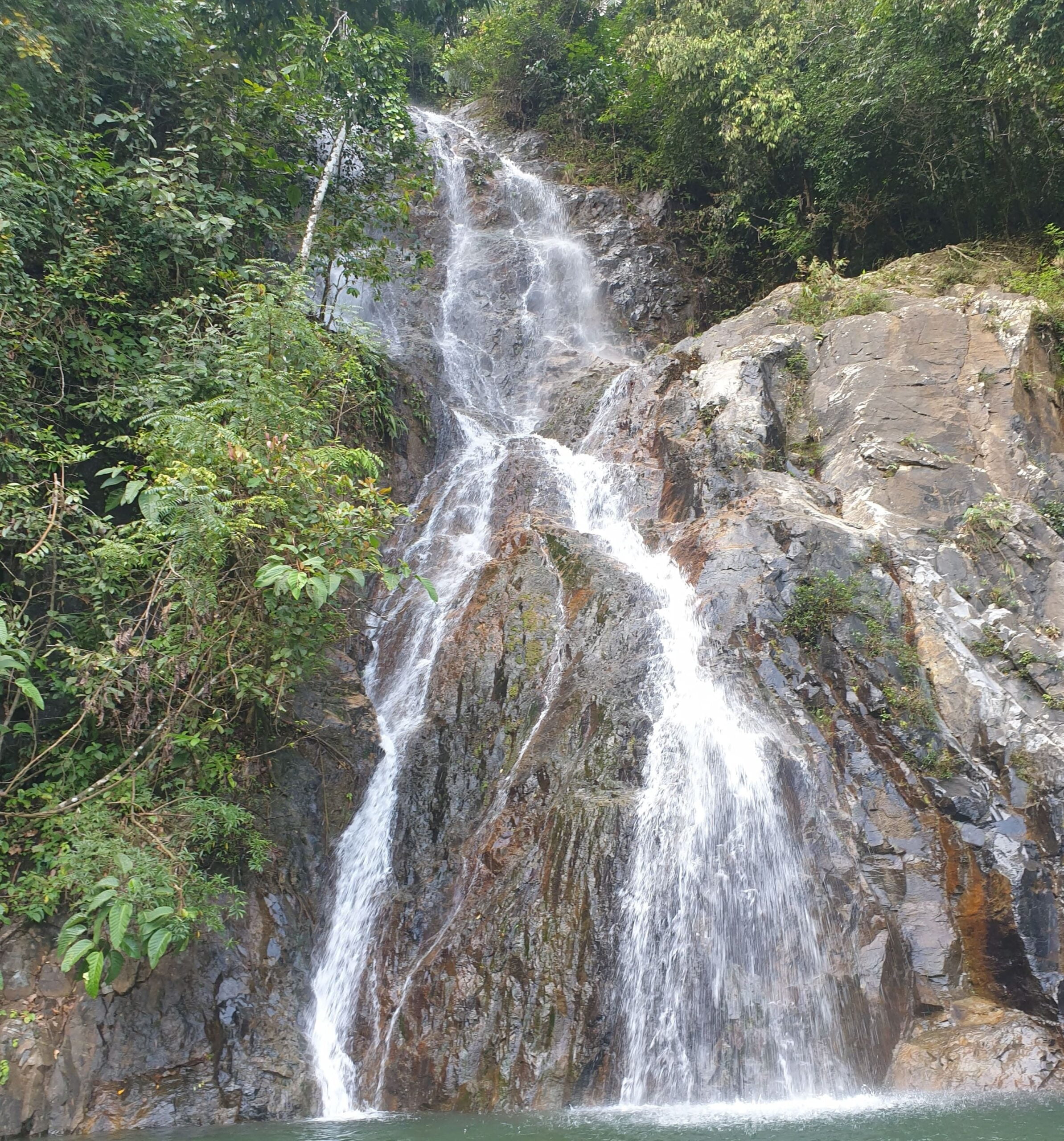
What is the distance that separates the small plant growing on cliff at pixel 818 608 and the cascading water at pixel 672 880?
1.07 m

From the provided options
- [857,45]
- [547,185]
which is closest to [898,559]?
[857,45]

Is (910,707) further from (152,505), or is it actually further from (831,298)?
(831,298)

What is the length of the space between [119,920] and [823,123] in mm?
18009

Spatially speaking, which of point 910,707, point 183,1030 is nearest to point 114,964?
point 183,1030

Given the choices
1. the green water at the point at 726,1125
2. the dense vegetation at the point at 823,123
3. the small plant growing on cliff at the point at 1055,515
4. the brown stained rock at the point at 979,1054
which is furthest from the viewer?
the dense vegetation at the point at 823,123

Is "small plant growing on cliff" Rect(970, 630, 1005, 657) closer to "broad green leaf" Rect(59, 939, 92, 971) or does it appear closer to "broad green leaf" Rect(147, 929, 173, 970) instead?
"broad green leaf" Rect(147, 929, 173, 970)

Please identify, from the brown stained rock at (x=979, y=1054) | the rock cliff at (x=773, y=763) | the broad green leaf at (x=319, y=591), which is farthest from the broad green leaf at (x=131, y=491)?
the brown stained rock at (x=979, y=1054)

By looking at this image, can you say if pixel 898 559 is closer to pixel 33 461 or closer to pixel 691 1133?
pixel 691 1133

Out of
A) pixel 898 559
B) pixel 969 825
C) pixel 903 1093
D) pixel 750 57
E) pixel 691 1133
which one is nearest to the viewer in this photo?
pixel 691 1133

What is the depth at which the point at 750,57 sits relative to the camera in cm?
1767

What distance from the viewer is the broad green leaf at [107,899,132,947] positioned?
5.68m

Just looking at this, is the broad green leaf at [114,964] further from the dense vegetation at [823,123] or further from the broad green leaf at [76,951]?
the dense vegetation at [823,123]

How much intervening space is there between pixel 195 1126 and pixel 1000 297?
47.1 ft

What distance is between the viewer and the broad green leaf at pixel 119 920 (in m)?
5.68
